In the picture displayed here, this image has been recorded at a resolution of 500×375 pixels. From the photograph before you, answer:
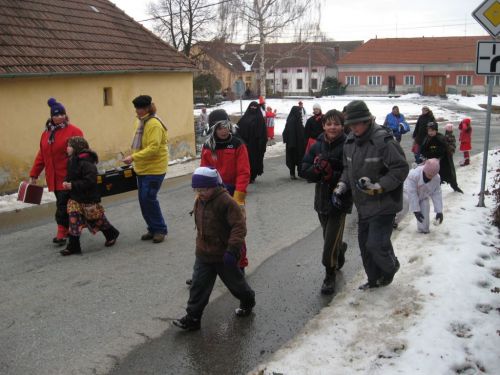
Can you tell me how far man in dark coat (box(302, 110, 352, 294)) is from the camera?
5379 millimetres

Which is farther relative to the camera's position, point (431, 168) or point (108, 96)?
point (108, 96)

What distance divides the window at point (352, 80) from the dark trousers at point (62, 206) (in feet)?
214

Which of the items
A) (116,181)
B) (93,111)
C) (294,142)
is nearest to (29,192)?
(116,181)

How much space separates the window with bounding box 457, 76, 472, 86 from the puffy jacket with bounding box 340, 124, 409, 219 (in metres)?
64.8

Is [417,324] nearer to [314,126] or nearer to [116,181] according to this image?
[116,181]

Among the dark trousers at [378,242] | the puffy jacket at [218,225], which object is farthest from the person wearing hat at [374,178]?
the puffy jacket at [218,225]

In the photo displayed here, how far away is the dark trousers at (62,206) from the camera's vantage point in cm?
717

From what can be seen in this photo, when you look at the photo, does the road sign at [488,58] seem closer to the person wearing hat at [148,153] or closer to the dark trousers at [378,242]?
the dark trousers at [378,242]

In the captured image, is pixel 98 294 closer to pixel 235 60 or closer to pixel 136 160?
pixel 136 160

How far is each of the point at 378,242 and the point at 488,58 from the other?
175 inches

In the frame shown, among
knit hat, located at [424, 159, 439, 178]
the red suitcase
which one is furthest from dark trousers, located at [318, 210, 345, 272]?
the red suitcase

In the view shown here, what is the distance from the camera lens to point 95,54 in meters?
14.6

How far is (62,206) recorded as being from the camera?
7215 mm

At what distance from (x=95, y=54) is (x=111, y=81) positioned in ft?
2.61
